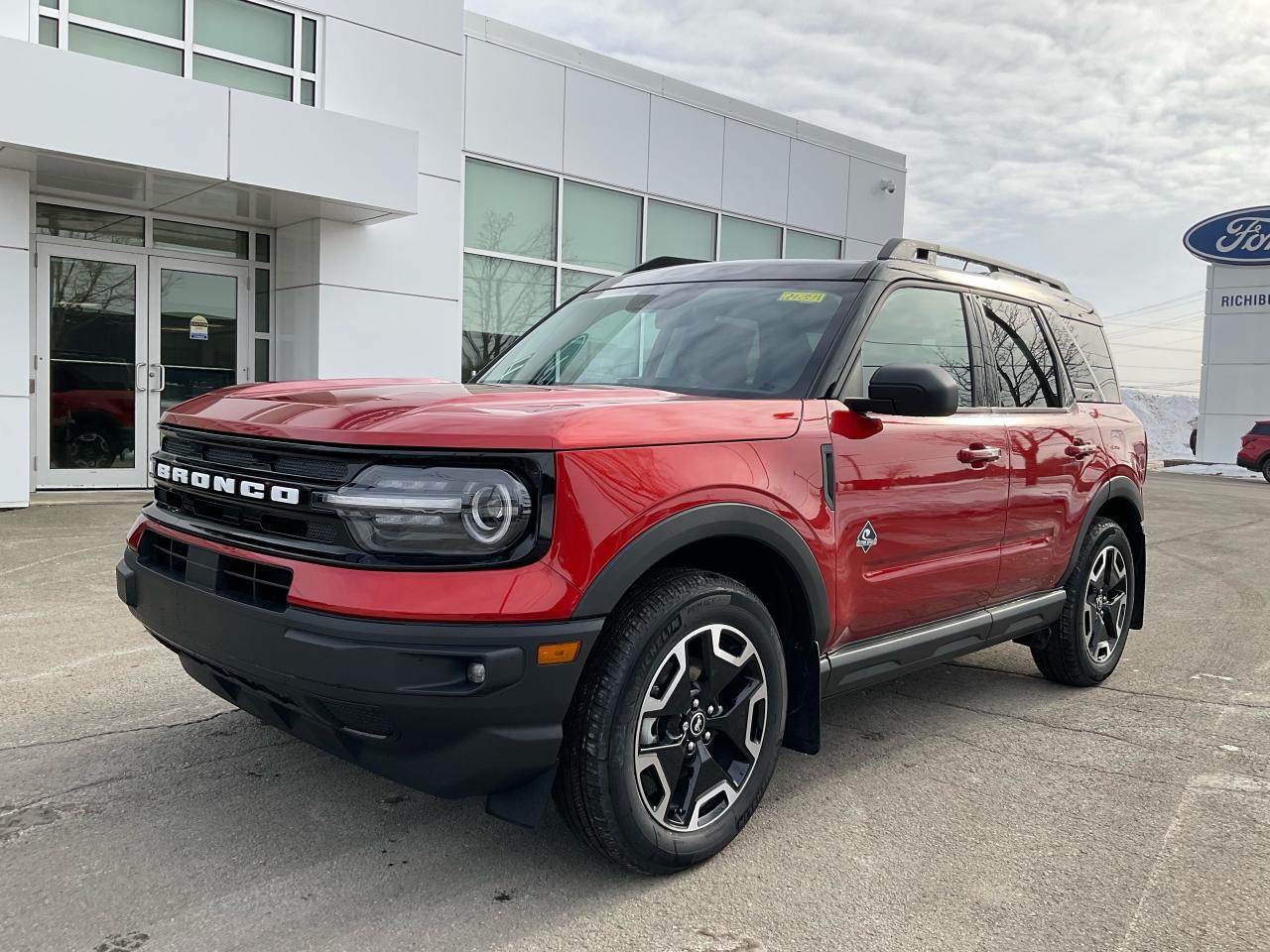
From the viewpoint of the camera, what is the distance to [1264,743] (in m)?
4.16

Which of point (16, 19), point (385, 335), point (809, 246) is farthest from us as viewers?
point (809, 246)

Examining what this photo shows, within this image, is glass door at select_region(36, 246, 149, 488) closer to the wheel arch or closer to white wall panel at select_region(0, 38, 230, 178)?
white wall panel at select_region(0, 38, 230, 178)

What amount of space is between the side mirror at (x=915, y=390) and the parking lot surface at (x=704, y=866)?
1.31 m

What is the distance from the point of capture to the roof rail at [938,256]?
3885 millimetres

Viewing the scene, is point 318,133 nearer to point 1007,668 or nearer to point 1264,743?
point 1007,668

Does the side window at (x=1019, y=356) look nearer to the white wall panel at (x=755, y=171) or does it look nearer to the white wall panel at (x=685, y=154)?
the white wall panel at (x=685, y=154)

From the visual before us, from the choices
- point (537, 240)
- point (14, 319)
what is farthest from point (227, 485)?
point (537, 240)

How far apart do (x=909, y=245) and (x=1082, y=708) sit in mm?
2217

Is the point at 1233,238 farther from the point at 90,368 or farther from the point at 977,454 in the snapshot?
the point at 977,454

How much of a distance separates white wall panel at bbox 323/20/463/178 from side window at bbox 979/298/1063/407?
8.99 m

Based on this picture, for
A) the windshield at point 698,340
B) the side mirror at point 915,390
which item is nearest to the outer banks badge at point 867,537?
the side mirror at point 915,390

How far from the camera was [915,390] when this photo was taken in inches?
125

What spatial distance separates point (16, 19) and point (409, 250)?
171 inches

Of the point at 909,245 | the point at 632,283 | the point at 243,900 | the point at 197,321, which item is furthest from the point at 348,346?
the point at 243,900
